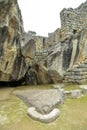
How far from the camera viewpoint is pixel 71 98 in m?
4.96

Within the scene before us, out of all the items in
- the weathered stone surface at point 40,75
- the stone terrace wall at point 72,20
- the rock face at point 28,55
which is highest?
the stone terrace wall at point 72,20

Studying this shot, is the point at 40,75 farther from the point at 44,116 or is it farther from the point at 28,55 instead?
the point at 44,116

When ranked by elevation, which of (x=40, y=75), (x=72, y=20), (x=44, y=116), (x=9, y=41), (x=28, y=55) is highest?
(x=72, y=20)

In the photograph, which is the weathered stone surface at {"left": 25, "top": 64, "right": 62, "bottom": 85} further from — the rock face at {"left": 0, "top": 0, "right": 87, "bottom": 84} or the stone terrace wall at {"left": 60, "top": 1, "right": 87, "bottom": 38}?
the stone terrace wall at {"left": 60, "top": 1, "right": 87, "bottom": 38}

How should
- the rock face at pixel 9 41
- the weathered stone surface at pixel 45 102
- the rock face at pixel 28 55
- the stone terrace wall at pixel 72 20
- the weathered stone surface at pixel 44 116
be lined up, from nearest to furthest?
the weathered stone surface at pixel 44 116, the weathered stone surface at pixel 45 102, the rock face at pixel 9 41, the rock face at pixel 28 55, the stone terrace wall at pixel 72 20

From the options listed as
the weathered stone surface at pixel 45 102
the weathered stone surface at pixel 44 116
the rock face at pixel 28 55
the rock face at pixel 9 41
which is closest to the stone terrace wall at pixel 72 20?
the rock face at pixel 28 55

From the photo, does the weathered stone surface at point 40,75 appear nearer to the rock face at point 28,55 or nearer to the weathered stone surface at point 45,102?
the rock face at point 28,55

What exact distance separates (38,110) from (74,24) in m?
9.93

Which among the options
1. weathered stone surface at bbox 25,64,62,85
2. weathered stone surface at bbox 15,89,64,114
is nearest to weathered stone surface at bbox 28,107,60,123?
weathered stone surface at bbox 15,89,64,114

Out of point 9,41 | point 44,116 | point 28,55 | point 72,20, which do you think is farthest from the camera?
point 72,20

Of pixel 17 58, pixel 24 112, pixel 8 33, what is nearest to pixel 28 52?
pixel 17 58

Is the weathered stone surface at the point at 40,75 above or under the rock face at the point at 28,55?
under

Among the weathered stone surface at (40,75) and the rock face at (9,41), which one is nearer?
the rock face at (9,41)

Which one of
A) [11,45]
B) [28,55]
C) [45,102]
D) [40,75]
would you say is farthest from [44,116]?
[40,75]
